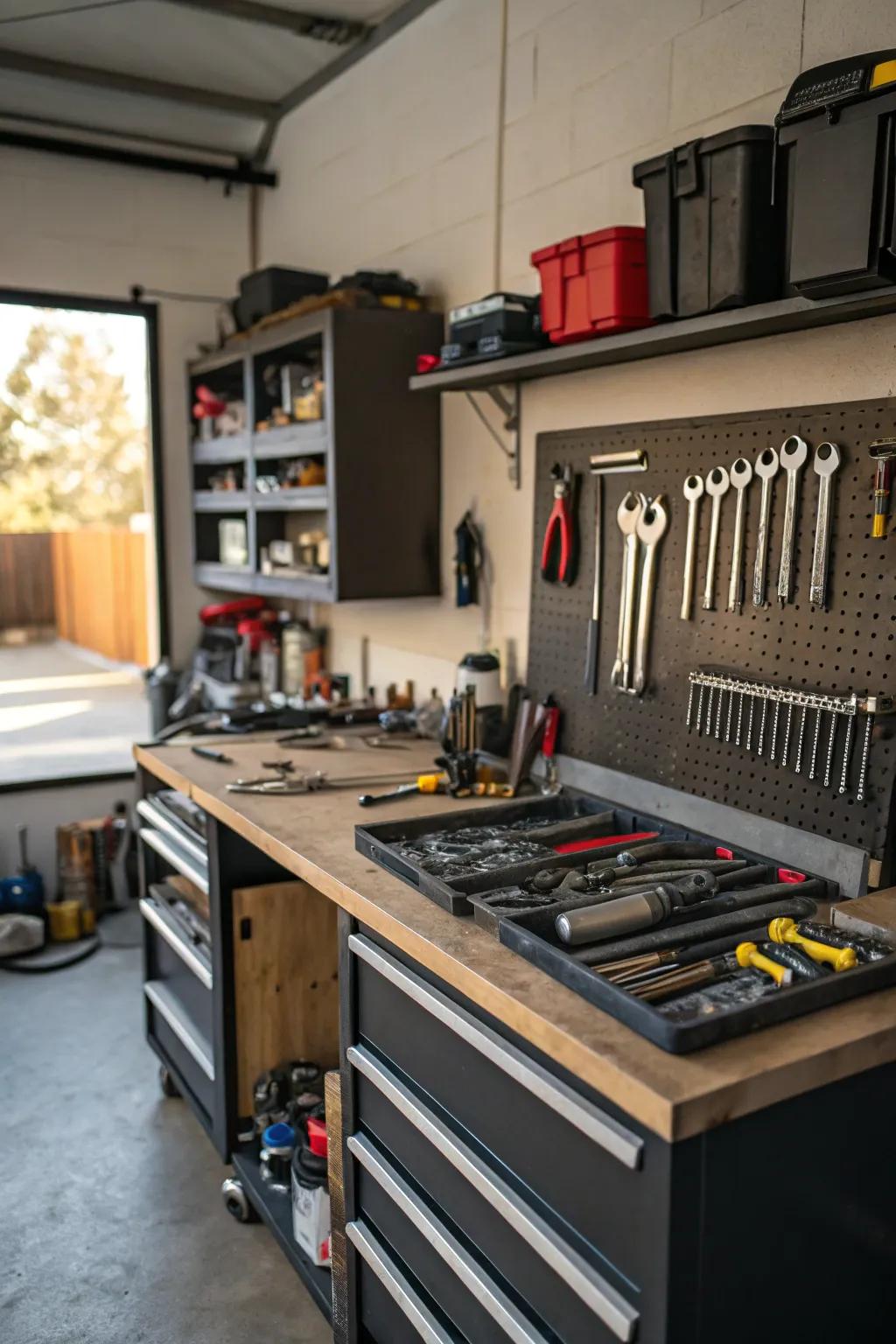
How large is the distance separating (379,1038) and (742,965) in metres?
0.58

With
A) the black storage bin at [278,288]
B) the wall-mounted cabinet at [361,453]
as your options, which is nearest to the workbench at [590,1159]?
the wall-mounted cabinet at [361,453]

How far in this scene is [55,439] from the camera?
3752 mm

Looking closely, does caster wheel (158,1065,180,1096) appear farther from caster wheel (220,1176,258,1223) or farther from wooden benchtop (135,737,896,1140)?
wooden benchtop (135,737,896,1140)

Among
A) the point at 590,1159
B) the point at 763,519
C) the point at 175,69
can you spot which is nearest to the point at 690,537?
the point at 763,519

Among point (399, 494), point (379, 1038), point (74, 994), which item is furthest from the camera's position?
point (74, 994)

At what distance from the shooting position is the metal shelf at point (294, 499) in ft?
9.59

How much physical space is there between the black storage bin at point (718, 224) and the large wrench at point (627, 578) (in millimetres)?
439

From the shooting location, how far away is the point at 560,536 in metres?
2.31

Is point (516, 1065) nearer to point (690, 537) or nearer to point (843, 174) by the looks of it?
point (690, 537)

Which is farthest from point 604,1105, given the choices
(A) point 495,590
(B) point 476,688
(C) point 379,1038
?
(A) point 495,590

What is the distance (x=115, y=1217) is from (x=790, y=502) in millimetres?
1988

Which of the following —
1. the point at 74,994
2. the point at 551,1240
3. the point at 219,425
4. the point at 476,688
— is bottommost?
the point at 74,994

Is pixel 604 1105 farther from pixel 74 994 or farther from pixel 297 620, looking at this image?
pixel 297 620

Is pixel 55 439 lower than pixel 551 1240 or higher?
higher
